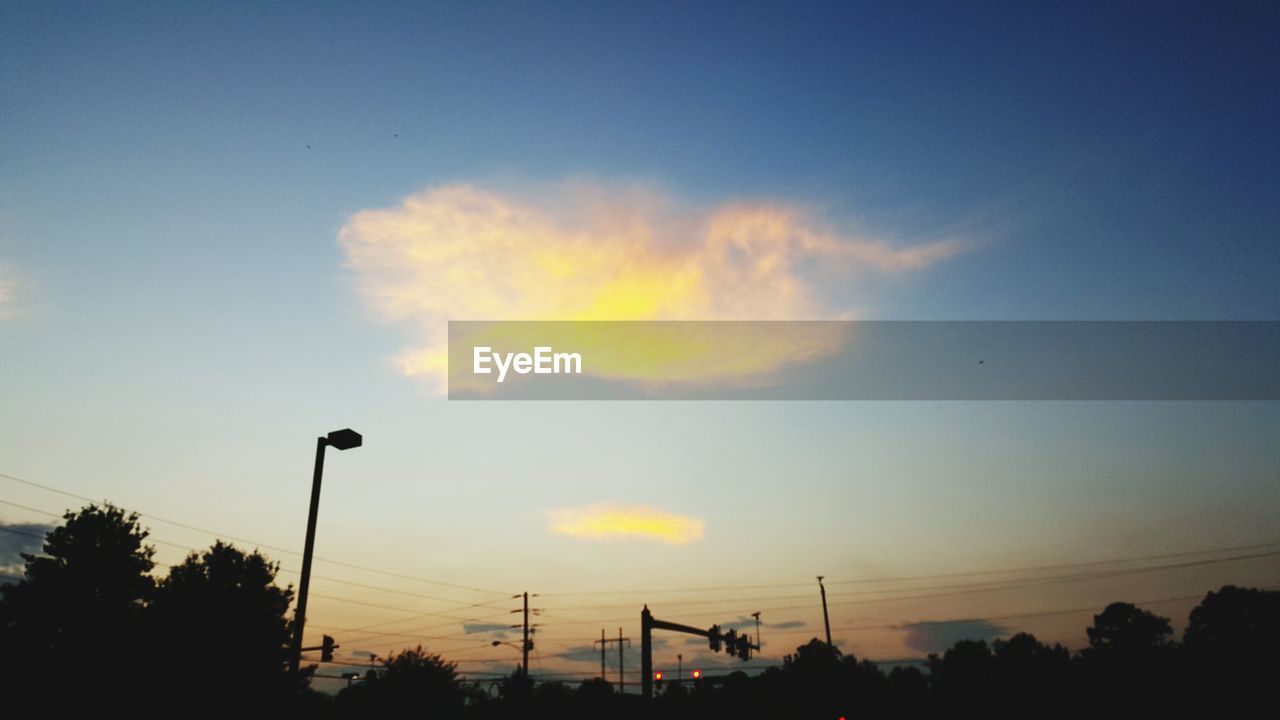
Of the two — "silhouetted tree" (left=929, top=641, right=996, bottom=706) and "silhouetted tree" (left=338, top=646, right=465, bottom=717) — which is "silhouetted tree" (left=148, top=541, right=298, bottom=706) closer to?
"silhouetted tree" (left=338, top=646, right=465, bottom=717)

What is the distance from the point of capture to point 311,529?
12945 mm

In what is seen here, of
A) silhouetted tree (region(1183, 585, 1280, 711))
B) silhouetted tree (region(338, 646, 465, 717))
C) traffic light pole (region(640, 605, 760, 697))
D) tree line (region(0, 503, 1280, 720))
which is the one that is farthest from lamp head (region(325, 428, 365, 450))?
silhouetted tree (region(1183, 585, 1280, 711))

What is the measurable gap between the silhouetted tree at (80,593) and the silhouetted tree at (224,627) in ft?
4.29

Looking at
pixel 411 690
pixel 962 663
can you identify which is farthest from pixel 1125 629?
pixel 411 690

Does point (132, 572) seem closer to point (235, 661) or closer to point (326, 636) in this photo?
point (326, 636)

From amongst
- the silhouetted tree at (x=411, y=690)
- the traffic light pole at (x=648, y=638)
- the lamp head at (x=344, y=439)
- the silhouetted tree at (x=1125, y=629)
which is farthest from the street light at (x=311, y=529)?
the silhouetted tree at (x=1125, y=629)

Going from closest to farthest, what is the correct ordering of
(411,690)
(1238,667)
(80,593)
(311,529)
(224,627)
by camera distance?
(311,529), (224,627), (80,593), (1238,667), (411,690)

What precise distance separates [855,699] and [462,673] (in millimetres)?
48552

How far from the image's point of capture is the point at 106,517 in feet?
112

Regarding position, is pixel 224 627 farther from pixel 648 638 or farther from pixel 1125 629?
pixel 1125 629

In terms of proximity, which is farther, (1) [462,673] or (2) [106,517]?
(1) [462,673]

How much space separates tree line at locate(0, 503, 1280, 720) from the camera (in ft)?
66.1

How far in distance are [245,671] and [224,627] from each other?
899 cm

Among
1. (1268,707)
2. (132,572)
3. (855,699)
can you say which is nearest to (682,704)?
(855,699)
